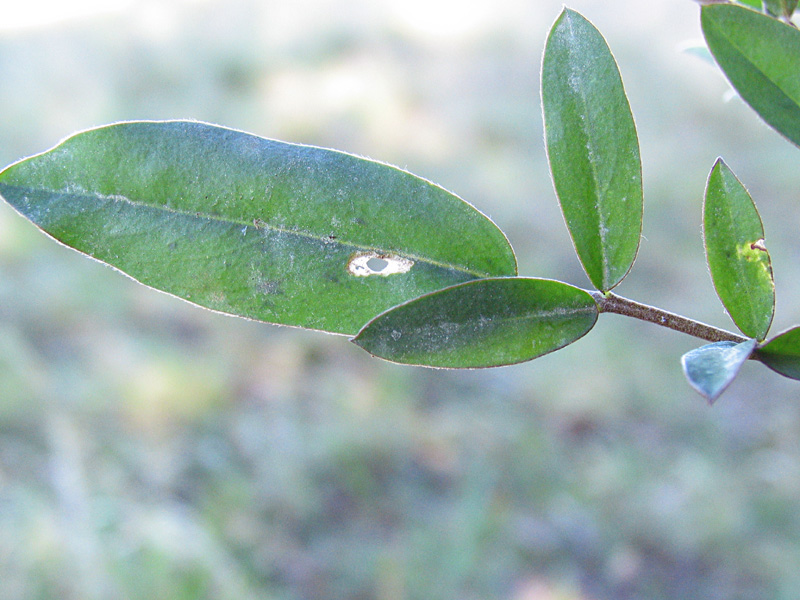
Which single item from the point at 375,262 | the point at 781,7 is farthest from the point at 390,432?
the point at 781,7

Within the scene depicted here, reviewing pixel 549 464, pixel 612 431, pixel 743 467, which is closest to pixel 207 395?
pixel 549 464

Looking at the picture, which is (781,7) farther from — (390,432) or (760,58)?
(390,432)

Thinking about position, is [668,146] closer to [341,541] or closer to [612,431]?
[612,431]

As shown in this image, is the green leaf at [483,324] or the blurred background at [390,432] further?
the blurred background at [390,432]

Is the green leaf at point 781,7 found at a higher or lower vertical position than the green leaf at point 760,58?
higher

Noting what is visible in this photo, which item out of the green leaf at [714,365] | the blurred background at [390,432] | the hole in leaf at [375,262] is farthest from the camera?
the blurred background at [390,432]

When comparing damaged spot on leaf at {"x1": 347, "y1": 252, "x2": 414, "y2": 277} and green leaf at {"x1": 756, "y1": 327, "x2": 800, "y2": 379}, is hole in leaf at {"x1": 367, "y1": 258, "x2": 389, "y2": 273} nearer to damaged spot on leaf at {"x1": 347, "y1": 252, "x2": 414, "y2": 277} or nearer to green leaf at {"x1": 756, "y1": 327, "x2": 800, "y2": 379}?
damaged spot on leaf at {"x1": 347, "y1": 252, "x2": 414, "y2": 277}

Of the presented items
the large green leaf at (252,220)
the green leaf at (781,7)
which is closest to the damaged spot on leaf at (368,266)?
the large green leaf at (252,220)

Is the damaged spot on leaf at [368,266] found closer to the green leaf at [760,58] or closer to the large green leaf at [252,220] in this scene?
the large green leaf at [252,220]
